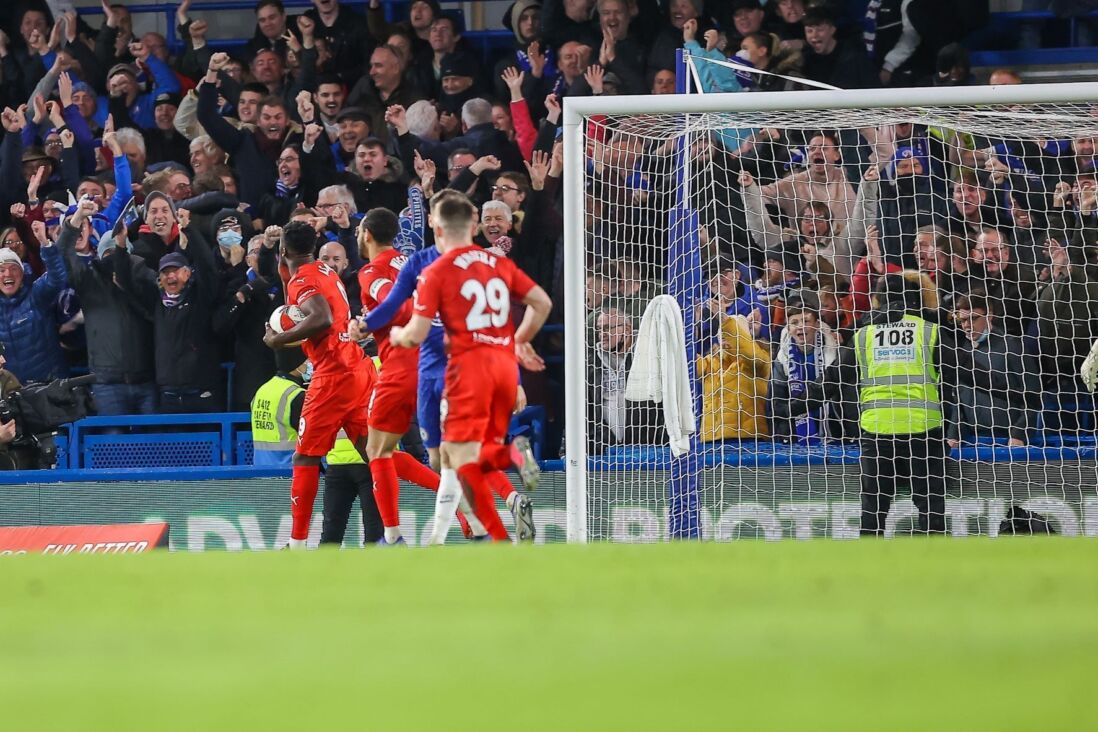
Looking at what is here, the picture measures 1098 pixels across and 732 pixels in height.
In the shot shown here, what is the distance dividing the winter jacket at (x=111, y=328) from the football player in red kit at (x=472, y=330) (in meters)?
4.68

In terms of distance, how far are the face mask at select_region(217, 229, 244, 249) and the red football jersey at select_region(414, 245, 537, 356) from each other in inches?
187

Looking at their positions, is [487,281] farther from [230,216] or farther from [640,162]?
[230,216]

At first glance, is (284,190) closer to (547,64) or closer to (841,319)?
(547,64)

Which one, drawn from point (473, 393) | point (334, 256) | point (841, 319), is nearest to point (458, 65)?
point (334, 256)

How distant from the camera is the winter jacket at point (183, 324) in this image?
31.4 feet

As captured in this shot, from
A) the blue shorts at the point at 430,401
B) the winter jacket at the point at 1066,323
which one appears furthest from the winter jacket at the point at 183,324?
the winter jacket at the point at 1066,323

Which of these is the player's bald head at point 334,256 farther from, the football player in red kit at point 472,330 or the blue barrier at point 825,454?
the football player in red kit at point 472,330

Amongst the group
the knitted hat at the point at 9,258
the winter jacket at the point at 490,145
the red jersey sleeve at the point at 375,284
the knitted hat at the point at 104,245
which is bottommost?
the red jersey sleeve at the point at 375,284

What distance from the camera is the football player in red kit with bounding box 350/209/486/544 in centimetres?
675

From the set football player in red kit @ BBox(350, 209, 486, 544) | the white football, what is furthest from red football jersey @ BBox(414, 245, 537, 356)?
the white football

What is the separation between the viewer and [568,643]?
3.00m

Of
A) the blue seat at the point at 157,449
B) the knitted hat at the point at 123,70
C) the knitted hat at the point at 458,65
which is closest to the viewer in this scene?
the blue seat at the point at 157,449

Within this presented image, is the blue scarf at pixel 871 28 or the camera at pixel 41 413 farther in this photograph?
the blue scarf at pixel 871 28

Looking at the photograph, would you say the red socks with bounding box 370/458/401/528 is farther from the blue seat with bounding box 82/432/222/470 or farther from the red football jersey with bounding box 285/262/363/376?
the blue seat with bounding box 82/432/222/470
